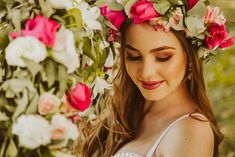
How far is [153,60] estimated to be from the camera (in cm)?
316

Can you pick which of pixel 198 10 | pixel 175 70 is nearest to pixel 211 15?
pixel 198 10

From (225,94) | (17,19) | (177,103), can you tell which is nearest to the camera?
(17,19)

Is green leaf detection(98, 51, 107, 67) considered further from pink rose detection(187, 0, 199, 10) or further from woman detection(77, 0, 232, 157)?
pink rose detection(187, 0, 199, 10)

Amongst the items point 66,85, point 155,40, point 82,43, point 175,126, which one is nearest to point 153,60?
point 155,40

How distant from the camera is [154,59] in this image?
317 cm

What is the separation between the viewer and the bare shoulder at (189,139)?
3188mm

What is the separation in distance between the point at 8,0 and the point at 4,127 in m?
0.46

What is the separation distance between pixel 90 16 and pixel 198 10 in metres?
0.61

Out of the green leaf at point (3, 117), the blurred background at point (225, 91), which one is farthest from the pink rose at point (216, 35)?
the blurred background at point (225, 91)

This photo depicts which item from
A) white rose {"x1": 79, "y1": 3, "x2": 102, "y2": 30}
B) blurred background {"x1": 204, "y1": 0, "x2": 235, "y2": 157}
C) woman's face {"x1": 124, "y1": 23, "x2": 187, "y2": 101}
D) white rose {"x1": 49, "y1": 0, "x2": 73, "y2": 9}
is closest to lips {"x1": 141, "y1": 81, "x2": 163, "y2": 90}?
woman's face {"x1": 124, "y1": 23, "x2": 187, "y2": 101}

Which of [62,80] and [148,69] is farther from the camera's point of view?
[148,69]

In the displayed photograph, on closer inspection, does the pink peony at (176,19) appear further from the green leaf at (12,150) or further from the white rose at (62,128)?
the green leaf at (12,150)

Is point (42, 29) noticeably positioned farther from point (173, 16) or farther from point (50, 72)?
point (173, 16)

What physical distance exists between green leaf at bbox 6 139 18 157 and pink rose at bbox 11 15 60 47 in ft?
1.16
